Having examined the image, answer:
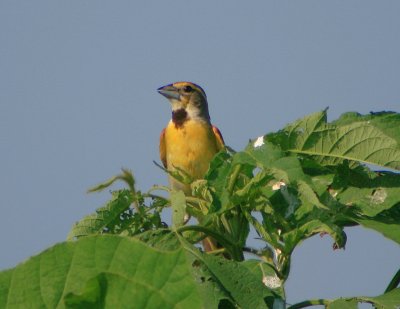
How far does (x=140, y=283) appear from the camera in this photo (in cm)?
152

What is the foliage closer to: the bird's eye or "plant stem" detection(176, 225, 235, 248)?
"plant stem" detection(176, 225, 235, 248)

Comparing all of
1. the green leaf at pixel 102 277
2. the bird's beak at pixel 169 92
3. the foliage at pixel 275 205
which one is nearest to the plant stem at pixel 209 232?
the foliage at pixel 275 205

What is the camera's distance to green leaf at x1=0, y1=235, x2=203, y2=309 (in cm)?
153

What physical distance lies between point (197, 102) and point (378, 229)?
18.4ft

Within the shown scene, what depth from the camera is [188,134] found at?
775cm

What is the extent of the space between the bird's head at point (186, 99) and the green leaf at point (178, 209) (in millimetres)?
5038

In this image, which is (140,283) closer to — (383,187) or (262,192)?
(262,192)

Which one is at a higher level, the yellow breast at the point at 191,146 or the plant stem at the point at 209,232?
the yellow breast at the point at 191,146

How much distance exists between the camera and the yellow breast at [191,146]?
7.36 meters

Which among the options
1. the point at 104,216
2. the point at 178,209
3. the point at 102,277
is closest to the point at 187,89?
the point at 104,216

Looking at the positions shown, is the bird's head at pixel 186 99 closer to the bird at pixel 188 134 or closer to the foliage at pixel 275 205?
the bird at pixel 188 134

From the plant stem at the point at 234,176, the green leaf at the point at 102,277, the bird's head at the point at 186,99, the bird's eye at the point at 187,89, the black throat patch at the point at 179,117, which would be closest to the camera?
the green leaf at the point at 102,277

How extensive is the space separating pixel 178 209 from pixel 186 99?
17.4 ft

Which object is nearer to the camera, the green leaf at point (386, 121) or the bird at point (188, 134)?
the green leaf at point (386, 121)
